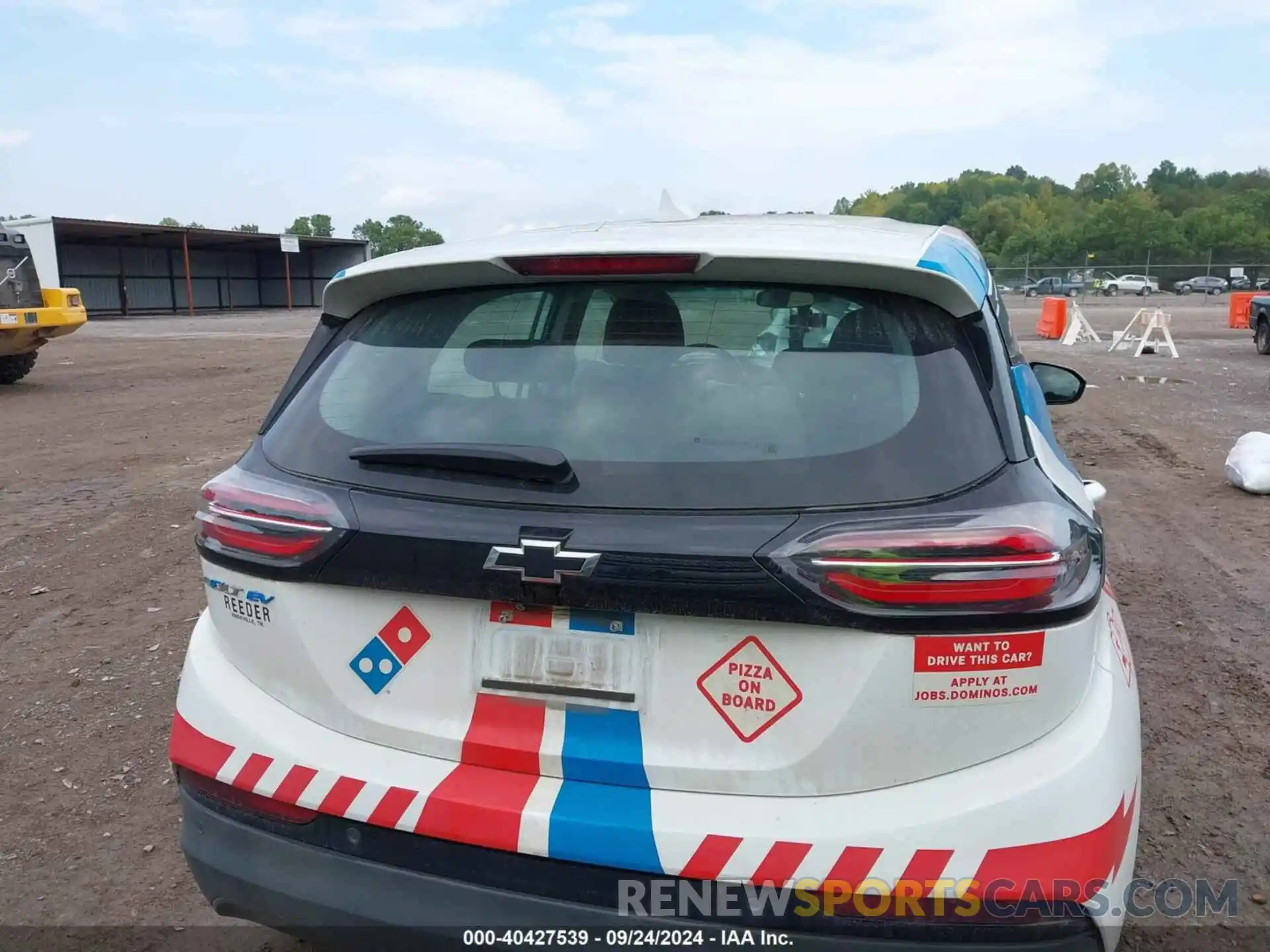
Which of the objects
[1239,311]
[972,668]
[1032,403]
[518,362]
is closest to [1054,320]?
[1239,311]

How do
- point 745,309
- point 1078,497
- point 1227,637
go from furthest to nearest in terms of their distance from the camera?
point 1227,637 → point 1078,497 → point 745,309

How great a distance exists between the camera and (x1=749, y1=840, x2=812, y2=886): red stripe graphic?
1661mm

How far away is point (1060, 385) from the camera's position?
13.0ft

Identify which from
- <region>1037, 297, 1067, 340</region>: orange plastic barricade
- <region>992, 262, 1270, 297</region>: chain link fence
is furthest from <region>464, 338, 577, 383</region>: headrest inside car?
<region>992, 262, 1270, 297</region>: chain link fence

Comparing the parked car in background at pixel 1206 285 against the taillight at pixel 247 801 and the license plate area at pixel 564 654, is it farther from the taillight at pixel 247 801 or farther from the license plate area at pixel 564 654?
the taillight at pixel 247 801

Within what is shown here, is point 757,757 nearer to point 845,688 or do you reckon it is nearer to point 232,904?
point 845,688

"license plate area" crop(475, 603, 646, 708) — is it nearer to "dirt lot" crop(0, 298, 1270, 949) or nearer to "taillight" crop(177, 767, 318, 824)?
"taillight" crop(177, 767, 318, 824)

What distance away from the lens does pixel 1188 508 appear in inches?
260

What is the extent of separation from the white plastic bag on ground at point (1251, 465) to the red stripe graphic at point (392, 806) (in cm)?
675

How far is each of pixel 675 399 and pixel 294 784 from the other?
1.06 m

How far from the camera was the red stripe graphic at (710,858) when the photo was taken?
168 cm

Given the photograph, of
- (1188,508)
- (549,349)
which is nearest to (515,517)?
(549,349)

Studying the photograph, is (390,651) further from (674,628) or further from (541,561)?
(674,628)

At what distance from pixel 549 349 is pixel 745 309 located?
1.34 ft
